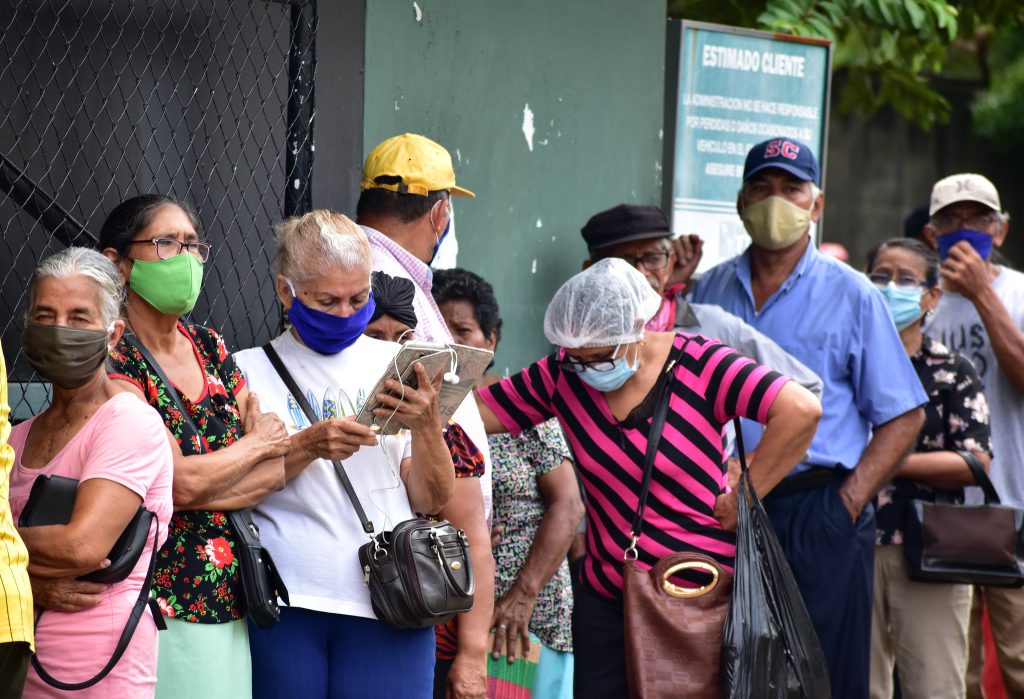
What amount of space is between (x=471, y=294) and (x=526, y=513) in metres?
0.74

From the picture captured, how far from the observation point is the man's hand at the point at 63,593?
301 cm

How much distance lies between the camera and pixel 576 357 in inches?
158

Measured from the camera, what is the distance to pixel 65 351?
307 cm

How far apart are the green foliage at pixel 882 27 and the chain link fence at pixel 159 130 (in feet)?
9.30

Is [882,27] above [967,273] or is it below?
above

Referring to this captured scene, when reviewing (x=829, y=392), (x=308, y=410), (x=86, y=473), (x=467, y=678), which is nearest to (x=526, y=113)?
(x=829, y=392)

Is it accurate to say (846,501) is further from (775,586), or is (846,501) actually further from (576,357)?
(576,357)

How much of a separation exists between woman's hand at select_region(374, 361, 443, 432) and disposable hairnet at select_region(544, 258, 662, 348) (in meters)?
0.69

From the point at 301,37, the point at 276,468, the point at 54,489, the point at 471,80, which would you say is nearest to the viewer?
the point at 54,489

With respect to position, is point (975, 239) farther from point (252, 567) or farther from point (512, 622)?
point (252, 567)

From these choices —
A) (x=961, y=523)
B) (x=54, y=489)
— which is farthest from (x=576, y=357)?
(x=961, y=523)

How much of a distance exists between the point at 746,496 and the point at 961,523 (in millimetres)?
1785

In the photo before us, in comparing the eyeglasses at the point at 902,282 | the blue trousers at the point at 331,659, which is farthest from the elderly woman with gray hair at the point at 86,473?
the eyeglasses at the point at 902,282

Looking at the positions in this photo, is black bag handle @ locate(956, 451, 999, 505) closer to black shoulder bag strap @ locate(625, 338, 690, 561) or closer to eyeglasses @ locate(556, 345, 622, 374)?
black shoulder bag strap @ locate(625, 338, 690, 561)
